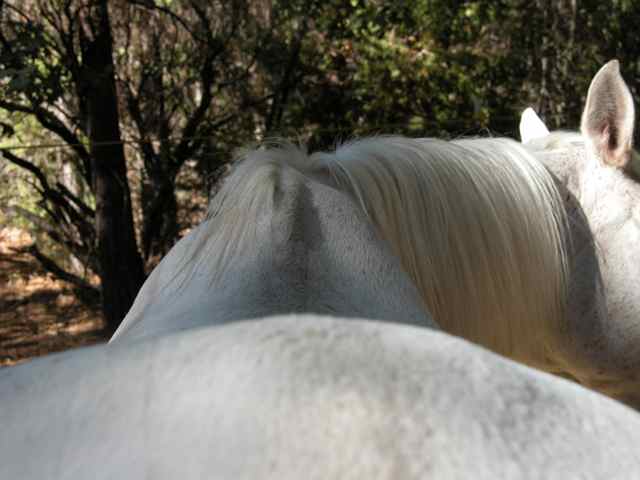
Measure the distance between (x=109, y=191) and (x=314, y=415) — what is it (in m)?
4.24

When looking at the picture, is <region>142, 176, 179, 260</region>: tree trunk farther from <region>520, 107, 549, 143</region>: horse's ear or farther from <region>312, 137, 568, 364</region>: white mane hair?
<region>312, 137, 568, 364</region>: white mane hair

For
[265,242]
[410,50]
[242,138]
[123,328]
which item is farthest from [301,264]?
[410,50]

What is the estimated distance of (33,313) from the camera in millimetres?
5961

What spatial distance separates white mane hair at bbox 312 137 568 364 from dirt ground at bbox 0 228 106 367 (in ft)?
12.6

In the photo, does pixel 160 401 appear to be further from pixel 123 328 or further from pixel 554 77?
pixel 554 77

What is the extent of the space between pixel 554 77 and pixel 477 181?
15.0 ft

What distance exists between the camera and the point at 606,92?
1835 mm

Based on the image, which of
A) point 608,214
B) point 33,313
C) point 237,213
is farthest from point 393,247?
point 33,313

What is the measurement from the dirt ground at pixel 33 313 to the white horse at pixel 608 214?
12.6ft

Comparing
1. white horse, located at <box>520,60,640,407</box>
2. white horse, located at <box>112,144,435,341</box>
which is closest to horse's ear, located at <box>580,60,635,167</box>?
white horse, located at <box>520,60,640,407</box>

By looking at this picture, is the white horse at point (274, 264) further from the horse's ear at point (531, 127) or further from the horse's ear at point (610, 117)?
the horse's ear at point (531, 127)

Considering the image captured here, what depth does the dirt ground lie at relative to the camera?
521 cm

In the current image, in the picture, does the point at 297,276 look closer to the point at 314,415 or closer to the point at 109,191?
the point at 314,415

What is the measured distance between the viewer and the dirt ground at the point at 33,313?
5.21 meters
